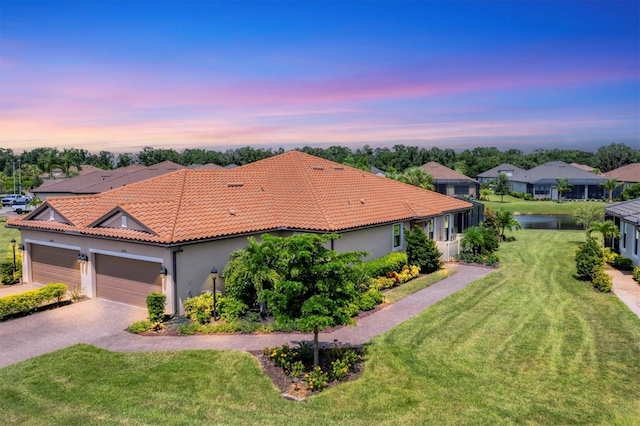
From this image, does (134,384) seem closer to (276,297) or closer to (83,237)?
(276,297)

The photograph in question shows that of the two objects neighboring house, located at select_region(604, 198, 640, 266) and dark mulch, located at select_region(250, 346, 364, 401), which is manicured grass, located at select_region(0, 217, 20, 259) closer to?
dark mulch, located at select_region(250, 346, 364, 401)

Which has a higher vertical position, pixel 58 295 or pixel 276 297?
pixel 276 297

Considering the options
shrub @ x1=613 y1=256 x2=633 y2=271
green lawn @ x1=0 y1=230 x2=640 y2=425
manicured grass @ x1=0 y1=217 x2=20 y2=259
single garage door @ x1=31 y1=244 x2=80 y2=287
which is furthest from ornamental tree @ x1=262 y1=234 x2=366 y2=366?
manicured grass @ x1=0 y1=217 x2=20 y2=259

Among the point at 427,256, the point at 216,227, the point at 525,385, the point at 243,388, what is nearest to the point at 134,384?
the point at 243,388

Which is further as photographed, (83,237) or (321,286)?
(83,237)

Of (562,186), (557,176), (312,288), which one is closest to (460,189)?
(562,186)

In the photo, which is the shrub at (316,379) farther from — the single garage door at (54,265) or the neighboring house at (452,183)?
the neighboring house at (452,183)
